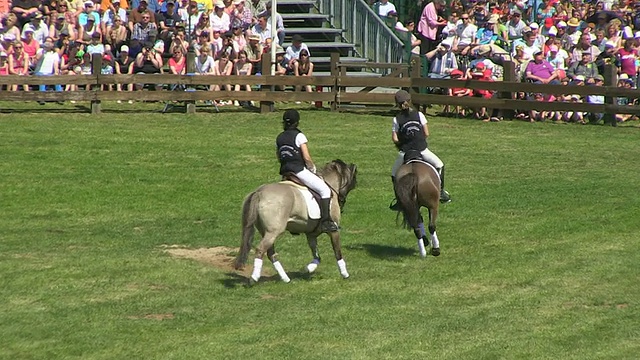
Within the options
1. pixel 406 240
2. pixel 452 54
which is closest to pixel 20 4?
pixel 452 54

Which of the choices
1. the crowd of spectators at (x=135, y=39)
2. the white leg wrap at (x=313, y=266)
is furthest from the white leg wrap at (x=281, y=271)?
the crowd of spectators at (x=135, y=39)

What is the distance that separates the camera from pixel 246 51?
106ft

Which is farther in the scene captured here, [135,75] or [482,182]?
[135,75]

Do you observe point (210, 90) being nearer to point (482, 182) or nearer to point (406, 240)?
point (482, 182)

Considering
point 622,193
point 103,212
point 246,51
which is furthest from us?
point 246,51

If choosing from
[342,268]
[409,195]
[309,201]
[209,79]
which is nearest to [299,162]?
[309,201]

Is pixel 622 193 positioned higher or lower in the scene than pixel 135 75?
lower

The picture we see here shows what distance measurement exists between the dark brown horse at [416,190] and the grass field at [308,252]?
68 centimetres

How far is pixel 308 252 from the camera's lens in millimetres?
16766

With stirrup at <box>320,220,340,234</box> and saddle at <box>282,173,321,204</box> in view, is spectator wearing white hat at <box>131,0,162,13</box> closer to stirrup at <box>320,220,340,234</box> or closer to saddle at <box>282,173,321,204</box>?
saddle at <box>282,173,321,204</box>

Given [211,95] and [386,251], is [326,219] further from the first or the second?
[211,95]

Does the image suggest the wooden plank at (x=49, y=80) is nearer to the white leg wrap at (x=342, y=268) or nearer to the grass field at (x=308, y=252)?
the grass field at (x=308, y=252)

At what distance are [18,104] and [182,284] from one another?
17.7 meters

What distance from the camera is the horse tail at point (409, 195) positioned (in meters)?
16.1
